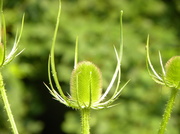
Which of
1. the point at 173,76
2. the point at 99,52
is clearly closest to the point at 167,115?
the point at 173,76

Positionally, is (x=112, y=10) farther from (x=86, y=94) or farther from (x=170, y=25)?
(x=86, y=94)

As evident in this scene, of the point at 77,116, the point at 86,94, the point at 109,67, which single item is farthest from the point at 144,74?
the point at 86,94

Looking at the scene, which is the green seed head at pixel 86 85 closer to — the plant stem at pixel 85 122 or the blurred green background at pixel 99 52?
the plant stem at pixel 85 122

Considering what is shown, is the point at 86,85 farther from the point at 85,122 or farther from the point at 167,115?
Result: the point at 167,115

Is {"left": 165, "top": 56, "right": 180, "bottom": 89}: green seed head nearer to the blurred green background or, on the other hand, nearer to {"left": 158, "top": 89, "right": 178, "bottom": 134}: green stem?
{"left": 158, "top": 89, "right": 178, "bottom": 134}: green stem

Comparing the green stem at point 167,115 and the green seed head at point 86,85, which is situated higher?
the green seed head at point 86,85

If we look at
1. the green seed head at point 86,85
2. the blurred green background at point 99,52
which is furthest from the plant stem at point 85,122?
the blurred green background at point 99,52
